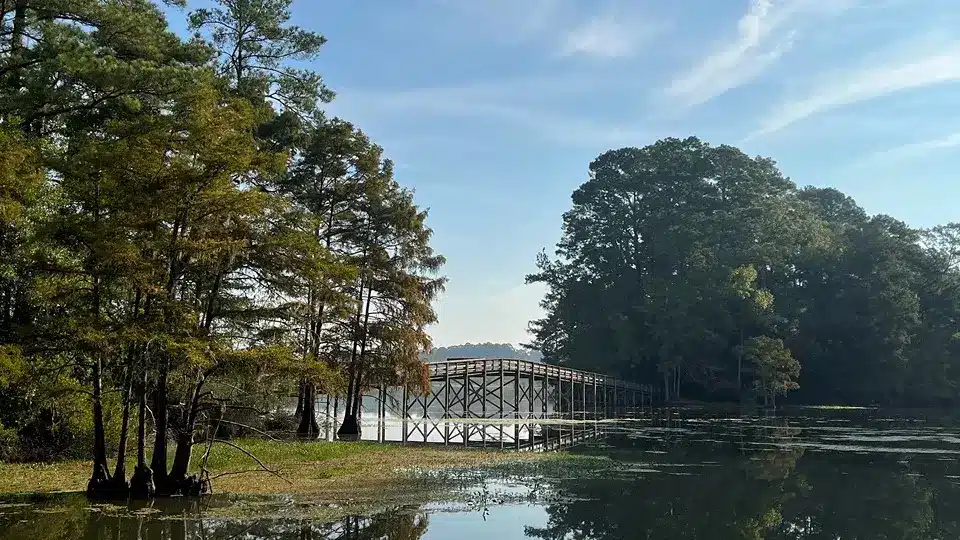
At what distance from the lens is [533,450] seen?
851 inches

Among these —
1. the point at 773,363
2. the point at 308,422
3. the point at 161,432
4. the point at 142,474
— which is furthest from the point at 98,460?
the point at 773,363

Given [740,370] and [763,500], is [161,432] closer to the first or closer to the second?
[763,500]

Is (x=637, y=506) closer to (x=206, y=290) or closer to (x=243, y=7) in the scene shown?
(x=206, y=290)

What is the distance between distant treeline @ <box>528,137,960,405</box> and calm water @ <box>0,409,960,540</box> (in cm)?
3130

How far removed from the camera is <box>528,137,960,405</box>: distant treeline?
5159cm

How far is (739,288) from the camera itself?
1946 inches

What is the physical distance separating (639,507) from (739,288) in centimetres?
4016

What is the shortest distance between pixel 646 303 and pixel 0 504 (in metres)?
45.9

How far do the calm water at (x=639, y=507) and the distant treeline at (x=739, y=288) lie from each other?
3130 cm

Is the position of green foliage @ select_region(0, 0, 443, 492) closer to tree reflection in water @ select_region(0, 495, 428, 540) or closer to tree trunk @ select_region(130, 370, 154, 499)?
tree trunk @ select_region(130, 370, 154, 499)

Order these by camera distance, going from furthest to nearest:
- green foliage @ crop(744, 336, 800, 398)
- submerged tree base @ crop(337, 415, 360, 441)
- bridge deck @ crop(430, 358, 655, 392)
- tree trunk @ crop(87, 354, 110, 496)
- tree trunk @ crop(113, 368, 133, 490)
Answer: green foliage @ crop(744, 336, 800, 398), bridge deck @ crop(430, 358, 655, 392), submerged tree base @ crop(337, 415, 360, 441), tree trunk @ crop(87, 354, 110, 496), tree trunk @ crop(113, 368, 133, 490)

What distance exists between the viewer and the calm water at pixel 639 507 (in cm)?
990

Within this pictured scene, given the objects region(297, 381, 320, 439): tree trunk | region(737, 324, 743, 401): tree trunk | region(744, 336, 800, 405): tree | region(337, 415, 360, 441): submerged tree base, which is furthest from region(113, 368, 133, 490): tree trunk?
region(737, 324, 743, 401): tree trunk

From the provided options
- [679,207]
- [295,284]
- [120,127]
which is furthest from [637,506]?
[679,207]
